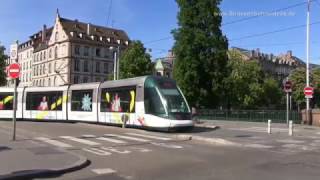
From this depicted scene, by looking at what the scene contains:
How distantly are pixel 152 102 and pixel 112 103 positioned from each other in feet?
15.7

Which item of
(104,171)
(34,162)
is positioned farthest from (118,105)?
(104,171)

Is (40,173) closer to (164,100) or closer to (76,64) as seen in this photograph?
(164,100)

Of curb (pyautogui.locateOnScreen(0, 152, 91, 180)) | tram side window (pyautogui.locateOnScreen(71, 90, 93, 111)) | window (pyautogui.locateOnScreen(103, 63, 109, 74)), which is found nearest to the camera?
curb (pyautogui.locateOnScreen(0, 152, 91, 180))

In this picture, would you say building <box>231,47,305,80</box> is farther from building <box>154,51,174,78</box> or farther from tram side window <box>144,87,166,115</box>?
tram side window <box>144,87,166,115</box>

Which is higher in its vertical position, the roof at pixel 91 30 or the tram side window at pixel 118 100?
the roof at pixel 91 30

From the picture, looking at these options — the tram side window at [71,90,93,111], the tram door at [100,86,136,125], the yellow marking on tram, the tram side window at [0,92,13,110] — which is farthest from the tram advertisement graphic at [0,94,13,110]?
the tram door at [100,86,136,125]

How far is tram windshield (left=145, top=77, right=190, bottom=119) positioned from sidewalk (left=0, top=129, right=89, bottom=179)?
10423mm

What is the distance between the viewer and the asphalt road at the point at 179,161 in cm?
1228

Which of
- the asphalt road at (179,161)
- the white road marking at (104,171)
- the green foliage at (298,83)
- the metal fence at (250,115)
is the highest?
the green foliage at (298,83)

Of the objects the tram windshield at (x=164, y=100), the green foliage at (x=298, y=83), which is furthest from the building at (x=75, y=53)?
the tram windshield at (x=164, y=100)

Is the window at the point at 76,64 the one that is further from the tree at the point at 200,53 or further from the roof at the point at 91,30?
the tree at the point at 200,53

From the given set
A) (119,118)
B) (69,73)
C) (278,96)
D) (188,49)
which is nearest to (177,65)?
(188,49)

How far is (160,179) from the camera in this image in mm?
11570

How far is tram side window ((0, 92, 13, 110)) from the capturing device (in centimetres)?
4112
